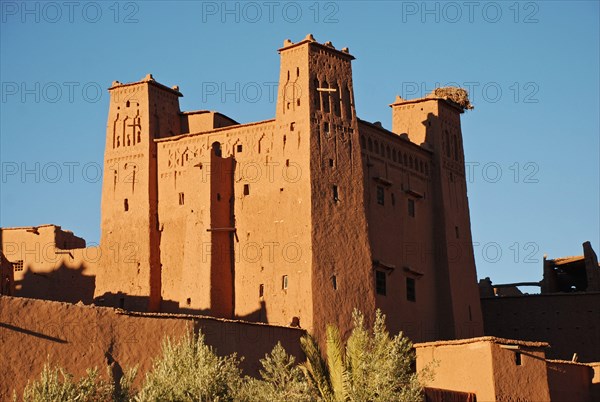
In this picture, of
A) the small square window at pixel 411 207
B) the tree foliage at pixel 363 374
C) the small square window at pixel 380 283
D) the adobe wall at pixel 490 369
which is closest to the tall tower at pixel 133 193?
the small square window at pixel 380 283

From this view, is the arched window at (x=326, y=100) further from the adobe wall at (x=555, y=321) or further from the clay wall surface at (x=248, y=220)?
the adobe wall at (x=555, y=321)

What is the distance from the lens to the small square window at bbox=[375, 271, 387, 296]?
37.7 metres

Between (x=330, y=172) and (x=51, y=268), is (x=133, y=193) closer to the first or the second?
(x=51, y=268)

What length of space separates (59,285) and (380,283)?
10668 millimetres

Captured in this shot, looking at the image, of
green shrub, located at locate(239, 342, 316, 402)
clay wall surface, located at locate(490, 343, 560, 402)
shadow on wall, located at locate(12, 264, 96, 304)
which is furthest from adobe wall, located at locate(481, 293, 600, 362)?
green shrub, located at locate(239, 342, 316, 402)

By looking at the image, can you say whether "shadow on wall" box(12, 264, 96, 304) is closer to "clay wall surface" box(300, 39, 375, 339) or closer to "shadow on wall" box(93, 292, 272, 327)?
"shadow on wall" box(93, 292, 272, 327)

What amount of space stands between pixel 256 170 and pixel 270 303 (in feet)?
13.9

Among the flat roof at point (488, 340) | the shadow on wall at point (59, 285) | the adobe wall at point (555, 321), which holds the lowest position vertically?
the flat roof at point (488, 340)

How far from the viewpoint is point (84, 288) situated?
4094cm

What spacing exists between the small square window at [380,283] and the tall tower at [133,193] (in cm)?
658

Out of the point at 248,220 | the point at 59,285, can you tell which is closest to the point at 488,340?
the point at 248,220

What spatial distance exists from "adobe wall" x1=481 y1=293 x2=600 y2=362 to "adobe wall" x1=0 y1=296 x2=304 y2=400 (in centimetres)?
1541

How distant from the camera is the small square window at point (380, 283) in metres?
37.7

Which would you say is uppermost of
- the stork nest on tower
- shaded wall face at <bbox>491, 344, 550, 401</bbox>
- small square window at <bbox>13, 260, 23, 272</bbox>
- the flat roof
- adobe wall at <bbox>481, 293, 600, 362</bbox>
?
the stork nest on tower
